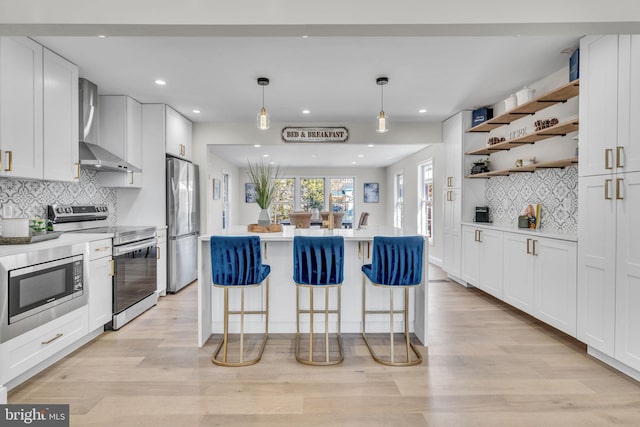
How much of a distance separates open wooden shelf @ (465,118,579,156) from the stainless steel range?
13.8 feet

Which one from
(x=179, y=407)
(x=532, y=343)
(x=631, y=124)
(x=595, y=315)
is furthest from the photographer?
(x=532, y=343)

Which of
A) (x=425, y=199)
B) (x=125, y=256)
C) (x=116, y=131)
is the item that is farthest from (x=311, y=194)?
(x=125, y=256)

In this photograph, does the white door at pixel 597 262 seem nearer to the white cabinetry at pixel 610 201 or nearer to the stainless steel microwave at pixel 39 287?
the white cabinetry at pixel 610 201

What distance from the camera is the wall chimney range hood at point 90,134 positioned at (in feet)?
11.2

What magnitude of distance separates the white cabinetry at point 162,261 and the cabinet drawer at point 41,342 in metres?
A: 1.51

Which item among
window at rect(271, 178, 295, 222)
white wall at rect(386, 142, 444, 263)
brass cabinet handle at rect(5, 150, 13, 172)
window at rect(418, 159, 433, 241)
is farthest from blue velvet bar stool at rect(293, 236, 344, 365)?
window at rect(271, 178, 295, 222)

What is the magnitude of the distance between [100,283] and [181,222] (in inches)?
67.5

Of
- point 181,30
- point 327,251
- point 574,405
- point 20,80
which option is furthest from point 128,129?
point 574,405

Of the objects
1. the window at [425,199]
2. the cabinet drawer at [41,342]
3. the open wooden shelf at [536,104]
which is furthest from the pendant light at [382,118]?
the window at [425,199]

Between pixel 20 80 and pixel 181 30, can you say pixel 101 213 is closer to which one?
pixel 20 80

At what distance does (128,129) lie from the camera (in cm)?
414

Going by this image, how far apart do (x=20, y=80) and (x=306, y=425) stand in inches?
126

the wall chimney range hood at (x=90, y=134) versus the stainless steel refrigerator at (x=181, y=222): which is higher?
the wall chimney range hood at (x=90, y=134)

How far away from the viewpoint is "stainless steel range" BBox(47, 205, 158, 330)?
3262 mm
